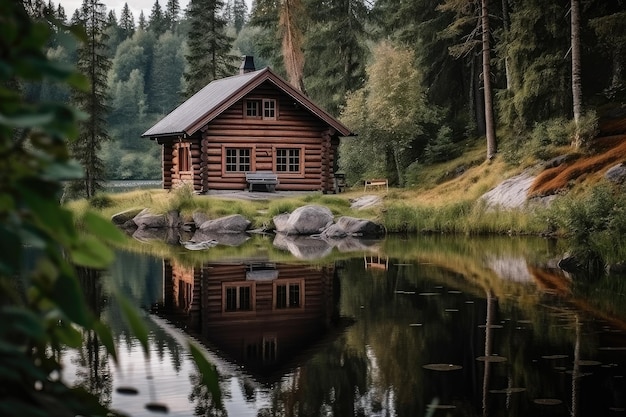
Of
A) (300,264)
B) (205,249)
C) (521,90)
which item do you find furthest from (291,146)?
(300,264)

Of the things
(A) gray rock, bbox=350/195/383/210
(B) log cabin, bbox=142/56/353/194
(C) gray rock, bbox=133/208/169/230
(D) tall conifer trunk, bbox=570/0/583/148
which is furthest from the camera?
(B) log cabin, bbox=142/56/353/194

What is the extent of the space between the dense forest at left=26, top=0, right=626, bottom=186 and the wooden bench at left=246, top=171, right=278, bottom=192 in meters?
6.15

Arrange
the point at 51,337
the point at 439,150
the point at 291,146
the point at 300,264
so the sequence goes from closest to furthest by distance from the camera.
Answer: the point at 51,337
the point at 300,264
the point at 291,146
the point at 439,150

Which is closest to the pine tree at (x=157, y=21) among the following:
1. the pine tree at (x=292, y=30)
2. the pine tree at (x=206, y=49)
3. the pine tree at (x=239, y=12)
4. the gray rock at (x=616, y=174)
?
the pine tree at (x=239, y=12)

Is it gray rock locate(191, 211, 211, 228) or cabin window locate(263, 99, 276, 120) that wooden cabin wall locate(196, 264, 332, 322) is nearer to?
gray rock locate(191, 211, 211, 228)

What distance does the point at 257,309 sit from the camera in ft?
37.9

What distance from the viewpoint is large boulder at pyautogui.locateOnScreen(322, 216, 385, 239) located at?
82.3 ft

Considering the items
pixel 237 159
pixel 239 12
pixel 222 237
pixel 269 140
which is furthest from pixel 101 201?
pixel 239 12

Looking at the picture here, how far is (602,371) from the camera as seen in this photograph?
7.54m

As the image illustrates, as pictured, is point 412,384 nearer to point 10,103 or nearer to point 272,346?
point 272,346

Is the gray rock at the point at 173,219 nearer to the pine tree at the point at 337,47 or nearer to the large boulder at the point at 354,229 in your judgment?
the large boulder at the point at 354,229

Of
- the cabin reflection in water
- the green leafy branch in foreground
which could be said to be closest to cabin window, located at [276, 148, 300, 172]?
the cabin reflection in water

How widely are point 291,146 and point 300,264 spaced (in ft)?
61.2

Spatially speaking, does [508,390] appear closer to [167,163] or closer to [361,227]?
[361,227]
